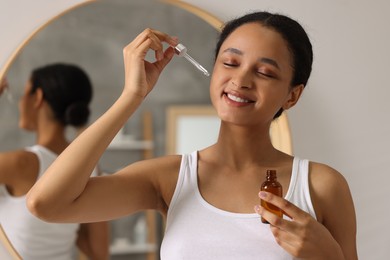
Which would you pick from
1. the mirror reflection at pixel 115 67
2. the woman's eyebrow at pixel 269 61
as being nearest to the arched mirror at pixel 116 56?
the mirror reflection at pixel 115 67

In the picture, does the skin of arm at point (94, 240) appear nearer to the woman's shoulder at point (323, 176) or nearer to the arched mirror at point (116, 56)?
the arched mirror at point (116, 56)

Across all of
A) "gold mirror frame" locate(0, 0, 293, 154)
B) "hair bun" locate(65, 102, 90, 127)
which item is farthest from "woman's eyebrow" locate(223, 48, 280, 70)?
"hair bun" locate(65, 102, 90, 127)

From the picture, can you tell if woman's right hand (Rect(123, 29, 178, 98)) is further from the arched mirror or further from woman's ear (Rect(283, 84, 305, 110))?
the arched mirror

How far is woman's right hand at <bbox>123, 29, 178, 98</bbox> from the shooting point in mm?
921

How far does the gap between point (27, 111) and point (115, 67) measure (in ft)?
0.69

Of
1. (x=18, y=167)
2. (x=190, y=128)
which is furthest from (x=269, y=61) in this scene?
(x=18, y=167)

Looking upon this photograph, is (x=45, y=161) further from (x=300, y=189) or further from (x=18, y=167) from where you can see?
(x=300, y=189)

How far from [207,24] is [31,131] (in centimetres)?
47

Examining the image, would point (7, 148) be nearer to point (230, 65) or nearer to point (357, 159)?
point (230, 65)

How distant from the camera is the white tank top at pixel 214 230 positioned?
2.88 feet

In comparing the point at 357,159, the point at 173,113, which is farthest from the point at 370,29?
the point at 173,113

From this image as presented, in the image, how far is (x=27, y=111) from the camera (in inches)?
51.4

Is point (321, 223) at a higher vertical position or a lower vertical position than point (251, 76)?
lower

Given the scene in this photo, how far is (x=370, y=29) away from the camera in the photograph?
1.66 meters
